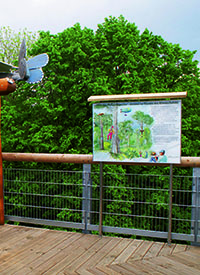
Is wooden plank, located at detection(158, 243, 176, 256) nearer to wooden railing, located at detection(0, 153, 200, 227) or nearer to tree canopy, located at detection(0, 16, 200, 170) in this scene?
wooden railing, located at detection(0, 153, 200, 227)

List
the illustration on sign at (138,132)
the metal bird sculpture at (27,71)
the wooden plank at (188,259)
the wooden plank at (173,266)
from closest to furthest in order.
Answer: the metal bird sculpture at (27,71)
the wooden plank at (173,266)
the wooden plank at (188,259)
the illustration on sign at (138,132)

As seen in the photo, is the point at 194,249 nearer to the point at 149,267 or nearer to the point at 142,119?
the point at 149,267

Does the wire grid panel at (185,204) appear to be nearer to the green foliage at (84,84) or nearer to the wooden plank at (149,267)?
the wooden plank at (149,267)

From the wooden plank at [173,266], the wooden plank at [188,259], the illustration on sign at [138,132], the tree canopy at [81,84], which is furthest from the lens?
the tree canopy at [81,84]

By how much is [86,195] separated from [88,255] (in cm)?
73

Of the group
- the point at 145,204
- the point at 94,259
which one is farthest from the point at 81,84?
the point at 94,259

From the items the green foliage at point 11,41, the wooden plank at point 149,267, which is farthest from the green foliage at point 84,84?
the wooden plank at point 149,267

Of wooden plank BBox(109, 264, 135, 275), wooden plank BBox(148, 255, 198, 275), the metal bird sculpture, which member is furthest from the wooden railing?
the metal bird sculpture

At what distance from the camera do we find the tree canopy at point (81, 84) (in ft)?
32.9

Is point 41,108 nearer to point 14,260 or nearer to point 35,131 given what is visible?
point 35,131

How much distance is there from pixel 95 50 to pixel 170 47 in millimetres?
3779

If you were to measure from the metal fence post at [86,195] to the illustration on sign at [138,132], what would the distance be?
22 centimetres

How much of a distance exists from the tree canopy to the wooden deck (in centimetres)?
675

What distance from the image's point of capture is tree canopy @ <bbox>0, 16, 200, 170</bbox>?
1002 centimetres
